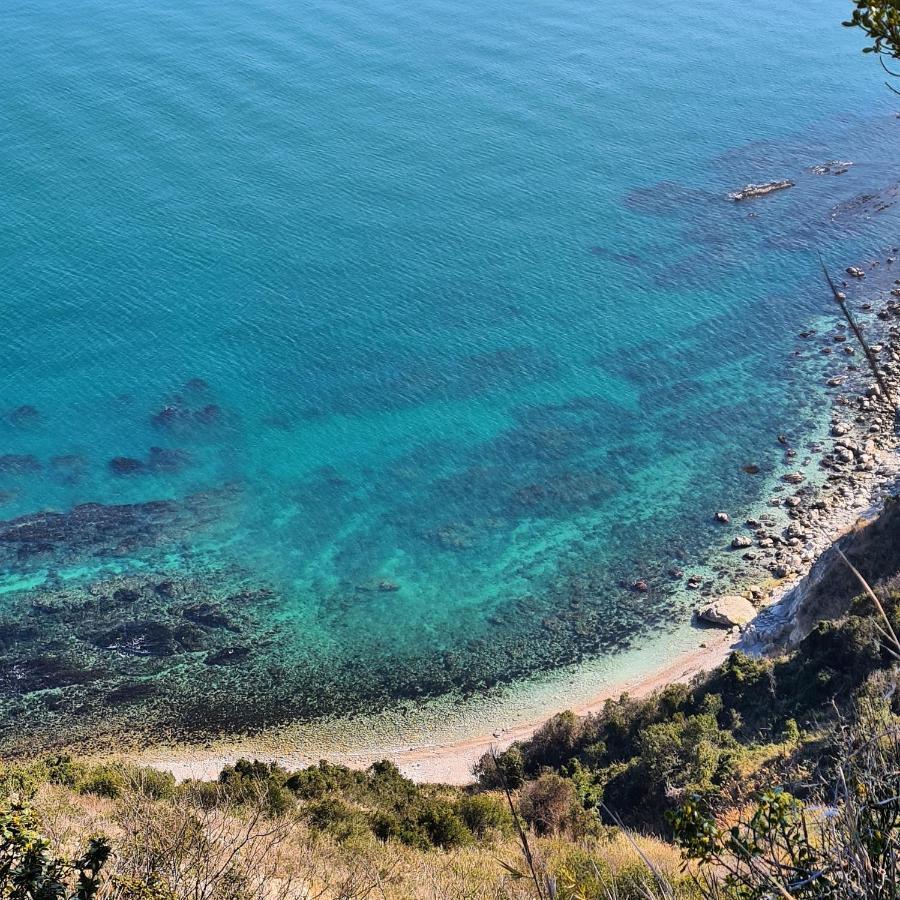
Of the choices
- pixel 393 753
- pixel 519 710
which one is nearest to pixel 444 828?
pixel 393 753

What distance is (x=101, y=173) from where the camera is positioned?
7138cm

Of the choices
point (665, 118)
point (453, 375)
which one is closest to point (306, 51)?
point (665, 118)

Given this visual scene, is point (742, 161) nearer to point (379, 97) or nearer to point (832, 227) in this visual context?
point (832, 227)

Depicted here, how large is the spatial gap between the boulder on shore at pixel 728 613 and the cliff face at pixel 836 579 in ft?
4.04

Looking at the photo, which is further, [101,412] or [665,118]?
[665,118]

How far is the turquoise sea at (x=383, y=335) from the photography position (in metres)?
38.0

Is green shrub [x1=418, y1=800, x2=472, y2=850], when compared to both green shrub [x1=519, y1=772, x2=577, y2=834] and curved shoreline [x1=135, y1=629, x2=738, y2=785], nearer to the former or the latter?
green shrub [x1=519, y1=772, x2=577, y2=834]

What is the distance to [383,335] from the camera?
56188 millimetres

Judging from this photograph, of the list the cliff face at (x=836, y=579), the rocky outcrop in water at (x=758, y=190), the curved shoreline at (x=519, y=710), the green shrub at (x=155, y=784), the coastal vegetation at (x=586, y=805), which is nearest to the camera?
the coastal vegetation at (x=586, y=805)

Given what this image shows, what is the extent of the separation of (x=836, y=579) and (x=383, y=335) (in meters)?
31.9

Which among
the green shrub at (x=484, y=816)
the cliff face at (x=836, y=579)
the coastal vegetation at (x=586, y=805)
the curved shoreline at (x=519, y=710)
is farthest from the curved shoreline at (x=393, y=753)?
the green shrub at (x=484, y=816)

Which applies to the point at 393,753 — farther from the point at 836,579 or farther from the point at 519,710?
the point at 836,579

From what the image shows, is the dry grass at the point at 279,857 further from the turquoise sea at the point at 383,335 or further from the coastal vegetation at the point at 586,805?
the turquoise sea at the point at 383,335

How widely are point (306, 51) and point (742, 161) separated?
44.2 meters
